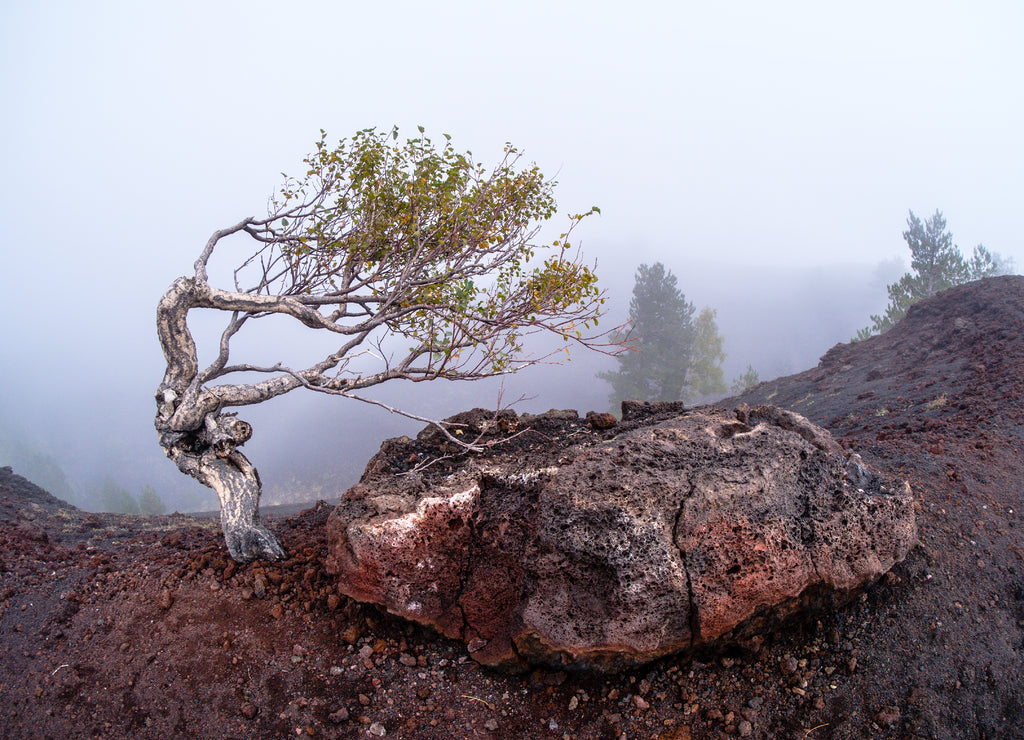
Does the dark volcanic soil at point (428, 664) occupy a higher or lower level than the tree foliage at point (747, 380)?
lower

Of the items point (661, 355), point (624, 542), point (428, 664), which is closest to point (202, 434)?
point (428, 664)

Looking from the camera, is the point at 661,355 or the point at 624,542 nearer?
the point at 624,542

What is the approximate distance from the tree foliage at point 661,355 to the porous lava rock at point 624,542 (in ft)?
81.6

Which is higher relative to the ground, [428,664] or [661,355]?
[661,355]

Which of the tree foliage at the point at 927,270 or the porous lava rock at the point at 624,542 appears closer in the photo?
the porous lava rock at the point at 624,542

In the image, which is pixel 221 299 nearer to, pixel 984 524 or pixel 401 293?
pixel 401 293

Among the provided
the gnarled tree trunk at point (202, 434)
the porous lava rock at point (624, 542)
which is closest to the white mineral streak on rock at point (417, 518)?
the porous lava rock at point (624, 542)

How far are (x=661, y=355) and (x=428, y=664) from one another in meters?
27.9

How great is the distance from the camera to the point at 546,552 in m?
4.52

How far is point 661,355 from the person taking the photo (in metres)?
30.7

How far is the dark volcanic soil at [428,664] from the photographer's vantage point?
4160mm

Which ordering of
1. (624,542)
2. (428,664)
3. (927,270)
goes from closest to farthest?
(624,542) → (428,664) → (927,270)

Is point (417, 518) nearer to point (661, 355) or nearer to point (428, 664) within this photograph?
point (428, 664)

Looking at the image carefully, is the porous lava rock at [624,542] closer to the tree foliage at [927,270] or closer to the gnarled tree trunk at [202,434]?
the gnarled tree trunk at [202,434]
